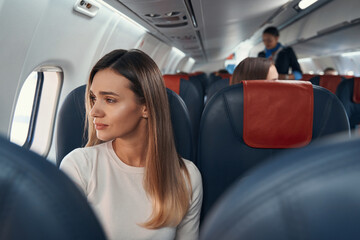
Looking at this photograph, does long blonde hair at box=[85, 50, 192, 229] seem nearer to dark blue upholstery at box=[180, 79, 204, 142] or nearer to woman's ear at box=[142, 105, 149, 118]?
woman's ear at box=[142, 105, 149, 118]

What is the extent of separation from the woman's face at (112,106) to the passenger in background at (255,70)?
1.22 metres

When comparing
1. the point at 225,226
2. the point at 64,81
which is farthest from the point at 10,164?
the point at 64,81

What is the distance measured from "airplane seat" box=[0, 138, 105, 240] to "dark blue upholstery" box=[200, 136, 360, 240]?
0.64 feet

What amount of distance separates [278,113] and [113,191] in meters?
0.83

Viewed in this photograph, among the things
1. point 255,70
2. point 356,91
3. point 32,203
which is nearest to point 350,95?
point 356,91

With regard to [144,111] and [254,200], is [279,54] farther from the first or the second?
[254,200]

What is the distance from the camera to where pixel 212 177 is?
157 cm

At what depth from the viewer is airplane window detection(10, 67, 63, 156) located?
332 cm

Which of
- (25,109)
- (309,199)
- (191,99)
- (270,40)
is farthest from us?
(270,40)

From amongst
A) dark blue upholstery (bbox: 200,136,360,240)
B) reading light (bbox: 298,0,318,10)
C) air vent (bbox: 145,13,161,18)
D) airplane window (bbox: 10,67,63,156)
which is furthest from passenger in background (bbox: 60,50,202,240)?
reading light (bbox: 298,0,318,10)

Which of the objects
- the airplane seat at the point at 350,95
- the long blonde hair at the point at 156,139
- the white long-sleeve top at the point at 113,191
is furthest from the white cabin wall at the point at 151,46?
the white long-sleeve top at the point at 113,191

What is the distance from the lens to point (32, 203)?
359 mm

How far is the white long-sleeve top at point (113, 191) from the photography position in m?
1.14

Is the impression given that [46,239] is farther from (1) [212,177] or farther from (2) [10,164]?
(1) [212,177]
